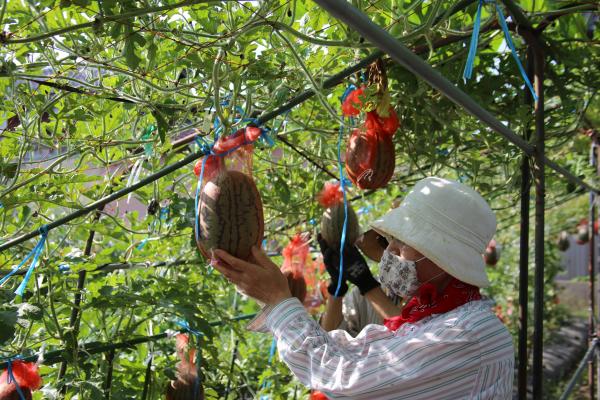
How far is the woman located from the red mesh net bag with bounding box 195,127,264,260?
4cm

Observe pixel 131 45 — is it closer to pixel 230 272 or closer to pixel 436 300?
pixel 230 272

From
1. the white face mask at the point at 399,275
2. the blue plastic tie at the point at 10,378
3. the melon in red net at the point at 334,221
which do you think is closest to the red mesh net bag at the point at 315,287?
the melon in red net at the point at 334,221

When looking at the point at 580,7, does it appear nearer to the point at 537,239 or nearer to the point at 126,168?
the point at 537,239

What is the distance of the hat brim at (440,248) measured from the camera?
1800 millimetres

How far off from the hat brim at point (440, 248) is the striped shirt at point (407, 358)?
118 mm

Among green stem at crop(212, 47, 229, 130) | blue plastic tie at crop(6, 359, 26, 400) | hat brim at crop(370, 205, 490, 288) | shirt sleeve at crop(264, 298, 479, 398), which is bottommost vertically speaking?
blue plastic tie at crop(6, 359, 26, 400)

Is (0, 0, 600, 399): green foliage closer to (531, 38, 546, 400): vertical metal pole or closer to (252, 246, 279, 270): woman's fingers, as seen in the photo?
(531, 38, 546, 400): vertical metal pole

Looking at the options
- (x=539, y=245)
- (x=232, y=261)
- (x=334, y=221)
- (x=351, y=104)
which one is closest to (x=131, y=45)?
(x=232, y=261)

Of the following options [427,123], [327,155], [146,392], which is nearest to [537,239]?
[427,123]

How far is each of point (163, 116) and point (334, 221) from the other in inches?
37.5

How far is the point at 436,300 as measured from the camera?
184cm

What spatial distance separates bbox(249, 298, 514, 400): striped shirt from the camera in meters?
1.62

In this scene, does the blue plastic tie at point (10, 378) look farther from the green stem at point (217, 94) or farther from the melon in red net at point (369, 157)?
the melon in red net at point (369, 157)

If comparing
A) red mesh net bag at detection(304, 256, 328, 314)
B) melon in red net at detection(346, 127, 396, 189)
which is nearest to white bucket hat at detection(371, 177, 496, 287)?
melon in red net at detection(346, 127, 396, 189)
